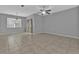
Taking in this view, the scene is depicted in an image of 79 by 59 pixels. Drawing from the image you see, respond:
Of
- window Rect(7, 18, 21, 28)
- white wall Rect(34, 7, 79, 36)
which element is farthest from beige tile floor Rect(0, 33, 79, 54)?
window Rect(7, 18, 21, 28)

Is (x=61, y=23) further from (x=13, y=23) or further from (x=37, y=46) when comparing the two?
(x=13, y=23)

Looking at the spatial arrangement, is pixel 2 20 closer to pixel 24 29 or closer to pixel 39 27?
pixel 24 29

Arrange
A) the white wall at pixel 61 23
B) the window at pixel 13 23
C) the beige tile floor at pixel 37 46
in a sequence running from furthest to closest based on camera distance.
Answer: the window at pixel 13 23
the white wall at pixel 61 23
the beige tile floor at pixel 37 46

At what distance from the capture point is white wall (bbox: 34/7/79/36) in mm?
7403

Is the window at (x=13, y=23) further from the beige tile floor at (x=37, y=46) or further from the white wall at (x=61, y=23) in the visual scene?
the beige tile floor at (x=37, y=46)

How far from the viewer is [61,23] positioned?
29.8 feet

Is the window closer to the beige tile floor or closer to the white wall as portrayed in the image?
the white wall

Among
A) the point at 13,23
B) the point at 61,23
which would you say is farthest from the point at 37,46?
the point at 13,23

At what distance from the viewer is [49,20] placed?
36.2 feet

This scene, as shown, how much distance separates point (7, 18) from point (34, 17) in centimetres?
339

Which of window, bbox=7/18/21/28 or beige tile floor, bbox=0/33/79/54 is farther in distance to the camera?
window, bbox=7/18/21/28

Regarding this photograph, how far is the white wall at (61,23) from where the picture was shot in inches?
291

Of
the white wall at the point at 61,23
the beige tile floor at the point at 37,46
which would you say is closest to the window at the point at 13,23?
the white wall at the point at 61,23
